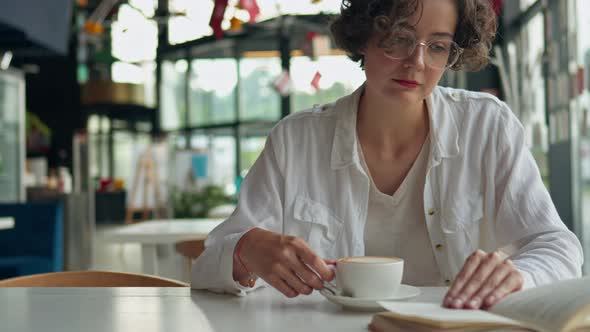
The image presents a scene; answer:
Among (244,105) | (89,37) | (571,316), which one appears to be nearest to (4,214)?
(571,316)

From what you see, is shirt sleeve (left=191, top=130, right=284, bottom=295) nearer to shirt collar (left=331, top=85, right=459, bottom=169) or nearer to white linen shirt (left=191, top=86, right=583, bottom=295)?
white linen shirt (left=191, top=86, right=583, bottom=295)

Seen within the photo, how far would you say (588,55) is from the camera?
415 cm

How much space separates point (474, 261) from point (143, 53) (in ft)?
42.8

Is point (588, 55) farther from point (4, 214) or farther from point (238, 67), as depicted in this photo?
point (238, 67)

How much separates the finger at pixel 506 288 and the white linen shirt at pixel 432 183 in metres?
0.40

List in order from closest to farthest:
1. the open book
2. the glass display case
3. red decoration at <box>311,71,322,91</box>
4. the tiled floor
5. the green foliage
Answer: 1. the open book
2. the tiled floor
3. red decoration at <box>311,71,322,91</box>
4. the glass display case
5. the green foliage

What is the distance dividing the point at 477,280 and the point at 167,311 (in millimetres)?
501

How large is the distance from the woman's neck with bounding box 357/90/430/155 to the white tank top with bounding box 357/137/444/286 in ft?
0.29

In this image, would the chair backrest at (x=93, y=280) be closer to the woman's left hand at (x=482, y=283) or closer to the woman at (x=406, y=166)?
the woman at (x=406, y=166)

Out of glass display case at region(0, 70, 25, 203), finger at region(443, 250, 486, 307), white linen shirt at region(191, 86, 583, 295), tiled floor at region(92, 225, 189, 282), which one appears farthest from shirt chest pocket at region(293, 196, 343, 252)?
glass display case at region(0, 70, 25, 203)

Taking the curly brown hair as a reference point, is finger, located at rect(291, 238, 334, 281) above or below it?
below

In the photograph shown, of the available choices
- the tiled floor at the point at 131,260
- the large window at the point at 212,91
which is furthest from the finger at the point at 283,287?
the large window at the point at 212,91

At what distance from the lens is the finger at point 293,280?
3.84 ft

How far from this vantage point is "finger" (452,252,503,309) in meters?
1.01
